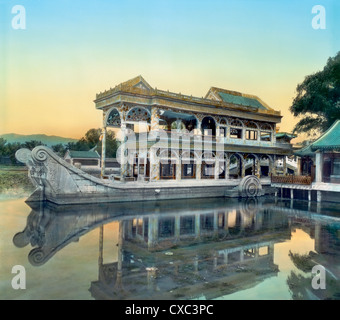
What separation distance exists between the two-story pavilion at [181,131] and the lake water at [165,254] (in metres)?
7.03

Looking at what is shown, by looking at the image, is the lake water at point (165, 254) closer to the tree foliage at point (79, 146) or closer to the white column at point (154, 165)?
the white column at point (154, 165)

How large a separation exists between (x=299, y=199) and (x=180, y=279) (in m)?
21.6

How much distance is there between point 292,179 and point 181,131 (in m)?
10.5

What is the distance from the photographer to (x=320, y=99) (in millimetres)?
32938

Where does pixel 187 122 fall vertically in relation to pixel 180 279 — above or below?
above

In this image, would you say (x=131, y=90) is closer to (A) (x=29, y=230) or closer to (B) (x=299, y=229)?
(A) (x=29, y=230)

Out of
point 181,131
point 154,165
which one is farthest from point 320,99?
point 154,165

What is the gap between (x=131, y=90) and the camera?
68.3 ft

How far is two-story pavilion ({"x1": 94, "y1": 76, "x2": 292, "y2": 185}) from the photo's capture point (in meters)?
21.4

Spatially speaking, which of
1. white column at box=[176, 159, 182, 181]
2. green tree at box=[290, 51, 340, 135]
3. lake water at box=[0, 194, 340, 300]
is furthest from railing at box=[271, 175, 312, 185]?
green tree at box=[290, 51, 340, 135]

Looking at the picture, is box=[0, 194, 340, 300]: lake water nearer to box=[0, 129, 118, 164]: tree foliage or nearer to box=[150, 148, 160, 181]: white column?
box=[150, 148, 160, 181]: white column

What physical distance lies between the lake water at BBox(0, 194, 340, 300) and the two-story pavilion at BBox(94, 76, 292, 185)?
7027 millimetres

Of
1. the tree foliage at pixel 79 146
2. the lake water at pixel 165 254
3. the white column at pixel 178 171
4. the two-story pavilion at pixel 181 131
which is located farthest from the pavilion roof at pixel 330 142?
the tree foliage at pixel 79 146
